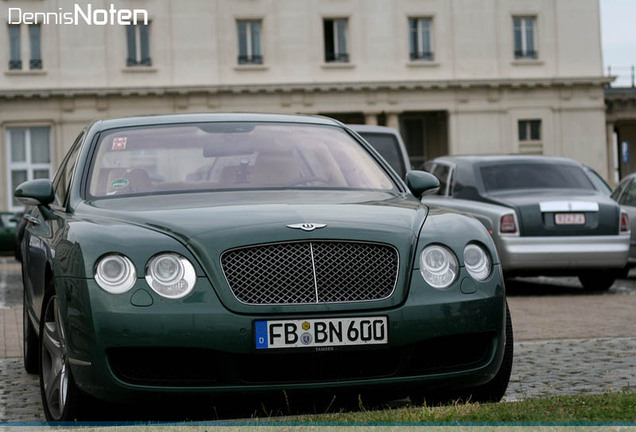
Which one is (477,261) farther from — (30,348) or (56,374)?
(30,348)

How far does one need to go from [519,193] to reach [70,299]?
10.3m

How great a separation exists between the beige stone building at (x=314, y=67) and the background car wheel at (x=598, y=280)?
34488 millimetres

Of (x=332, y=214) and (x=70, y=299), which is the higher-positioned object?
(x=332, y=214)

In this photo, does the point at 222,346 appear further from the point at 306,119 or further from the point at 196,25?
the point at 196,25

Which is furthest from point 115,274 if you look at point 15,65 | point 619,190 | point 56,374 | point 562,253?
point 15,65

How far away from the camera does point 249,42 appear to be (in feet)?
163

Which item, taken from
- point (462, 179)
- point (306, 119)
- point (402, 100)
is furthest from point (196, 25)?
point (306, 119)

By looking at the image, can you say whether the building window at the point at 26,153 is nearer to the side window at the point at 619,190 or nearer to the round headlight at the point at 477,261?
the side window at the point at 619,190

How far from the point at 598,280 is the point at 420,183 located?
9.16 m

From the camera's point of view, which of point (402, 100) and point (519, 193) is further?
point (402, 100)

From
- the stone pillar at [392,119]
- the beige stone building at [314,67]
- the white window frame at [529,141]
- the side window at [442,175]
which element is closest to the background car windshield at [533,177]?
the side window at [442,175]

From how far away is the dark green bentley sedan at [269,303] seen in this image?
4.83 meters

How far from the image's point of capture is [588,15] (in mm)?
51438

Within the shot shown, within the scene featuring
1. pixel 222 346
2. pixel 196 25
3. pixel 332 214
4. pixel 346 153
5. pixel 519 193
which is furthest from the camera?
pixel 196 25
